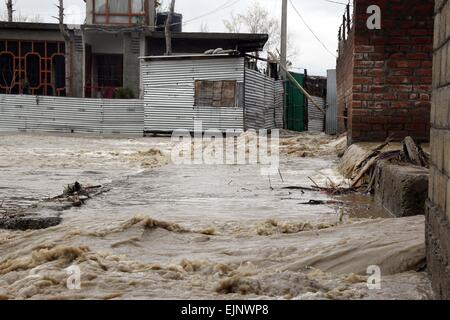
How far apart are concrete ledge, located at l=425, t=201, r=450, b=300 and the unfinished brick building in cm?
627

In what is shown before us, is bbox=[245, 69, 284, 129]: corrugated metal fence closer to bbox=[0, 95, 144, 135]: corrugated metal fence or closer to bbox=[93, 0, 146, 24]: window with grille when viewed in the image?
bbox=[0, 95, 144, 135]: corrugated metal fence

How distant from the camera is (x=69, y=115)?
78.7 ft

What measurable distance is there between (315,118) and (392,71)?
19206mm

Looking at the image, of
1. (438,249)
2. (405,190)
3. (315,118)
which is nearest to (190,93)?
(315,118)

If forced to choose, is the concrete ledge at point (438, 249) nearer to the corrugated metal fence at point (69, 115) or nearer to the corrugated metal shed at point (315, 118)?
the corrugated metal fence at point (69, 115)

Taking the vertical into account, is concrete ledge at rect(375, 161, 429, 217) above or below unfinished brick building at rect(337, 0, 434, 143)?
below

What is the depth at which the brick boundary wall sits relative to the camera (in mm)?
2398

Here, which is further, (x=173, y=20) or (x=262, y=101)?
(x=173, y=20)

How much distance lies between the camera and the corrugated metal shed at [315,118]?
91.3 feet

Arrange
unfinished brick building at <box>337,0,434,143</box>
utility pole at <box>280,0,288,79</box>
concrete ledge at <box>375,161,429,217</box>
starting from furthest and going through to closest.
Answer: utility pole at <box>280,0,288,79</box>
unfinished brick building at <box>337,0,434,143</box>
concrete ledge at <box>375,161,429,217</box>

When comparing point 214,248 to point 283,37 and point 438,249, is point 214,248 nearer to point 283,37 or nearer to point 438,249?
point 438,249

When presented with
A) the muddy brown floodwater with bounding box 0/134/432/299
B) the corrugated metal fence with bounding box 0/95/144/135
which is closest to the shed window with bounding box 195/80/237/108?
the corrugated metal fence with bounding box 0/95/144/135

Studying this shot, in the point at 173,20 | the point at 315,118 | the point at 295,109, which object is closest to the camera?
the point at 295,109

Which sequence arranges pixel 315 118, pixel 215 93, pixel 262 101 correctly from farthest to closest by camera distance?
pixel 315 118
pixel 262 101
pixel 215 93
